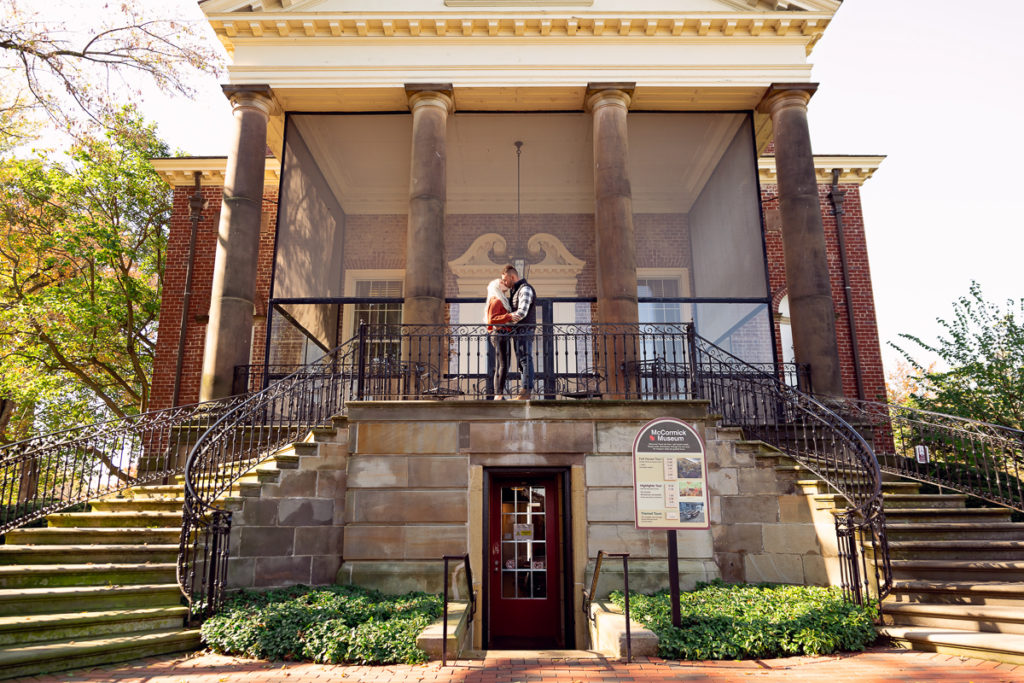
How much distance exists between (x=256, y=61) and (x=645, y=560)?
1097cm

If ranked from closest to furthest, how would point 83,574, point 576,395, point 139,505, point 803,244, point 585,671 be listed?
1. point 585,671
2. point 83,574
3. point 139,505
4. point 576,395
5. point 803,244

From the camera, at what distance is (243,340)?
11430 mm

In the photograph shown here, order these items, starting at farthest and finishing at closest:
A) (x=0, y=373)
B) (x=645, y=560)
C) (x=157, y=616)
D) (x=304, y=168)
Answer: (x=0, y=373) → (x=304, y=168) → (x=645, y=560) → (x=157, y=616)

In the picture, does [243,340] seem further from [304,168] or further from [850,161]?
[850,161]

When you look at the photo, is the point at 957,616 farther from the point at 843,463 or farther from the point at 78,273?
the point at 78,273

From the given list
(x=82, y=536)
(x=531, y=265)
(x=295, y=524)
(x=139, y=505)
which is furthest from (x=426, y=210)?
(x=82, y=536)

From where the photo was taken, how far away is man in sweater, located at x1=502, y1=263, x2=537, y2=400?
9.56 m

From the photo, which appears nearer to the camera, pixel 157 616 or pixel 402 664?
pixel 402 664

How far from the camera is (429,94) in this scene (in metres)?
12.4

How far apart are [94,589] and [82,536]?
125 centimetres

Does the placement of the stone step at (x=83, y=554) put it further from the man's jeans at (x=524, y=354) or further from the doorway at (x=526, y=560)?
the man's jeans at (x=524, y=354)

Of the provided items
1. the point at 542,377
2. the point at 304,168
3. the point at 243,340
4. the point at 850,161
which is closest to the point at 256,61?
the point at 304,168

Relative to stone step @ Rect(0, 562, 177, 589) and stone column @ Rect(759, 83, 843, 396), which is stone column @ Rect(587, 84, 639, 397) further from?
stone step @ Rect(0, 562, 177, 589)

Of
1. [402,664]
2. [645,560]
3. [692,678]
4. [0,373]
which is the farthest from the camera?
[0,373]
